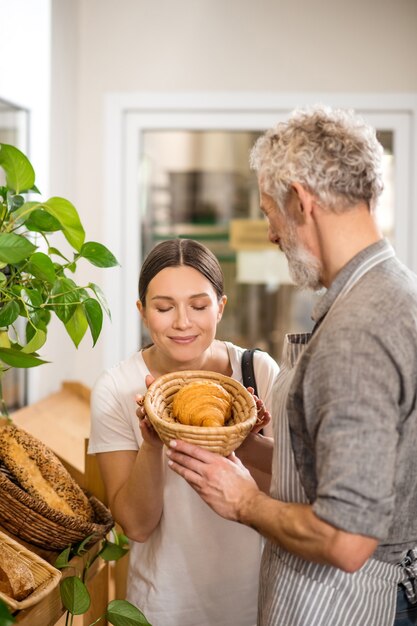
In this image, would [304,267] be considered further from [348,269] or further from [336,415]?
→ [336,415]

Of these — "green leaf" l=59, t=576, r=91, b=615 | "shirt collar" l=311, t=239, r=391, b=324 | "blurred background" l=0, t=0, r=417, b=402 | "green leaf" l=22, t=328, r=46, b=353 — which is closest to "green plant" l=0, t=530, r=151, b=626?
"green leaf" l=59, t=576, r=91, b=615

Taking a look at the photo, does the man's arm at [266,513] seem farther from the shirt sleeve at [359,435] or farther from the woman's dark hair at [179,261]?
the woman's dark hair at [179,261]

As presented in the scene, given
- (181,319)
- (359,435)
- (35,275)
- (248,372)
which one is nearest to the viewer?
(359,435)

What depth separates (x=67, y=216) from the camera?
1239mm

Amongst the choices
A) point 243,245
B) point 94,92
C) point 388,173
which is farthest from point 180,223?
point 388,173

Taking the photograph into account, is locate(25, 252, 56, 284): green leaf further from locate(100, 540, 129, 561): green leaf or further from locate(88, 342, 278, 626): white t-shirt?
locate(100, 540, 129, 561): green leaf

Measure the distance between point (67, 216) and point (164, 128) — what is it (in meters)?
2.27

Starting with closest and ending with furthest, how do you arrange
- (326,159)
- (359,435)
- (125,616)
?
1. (359,435)
2. (326,159)
3. (125,616)

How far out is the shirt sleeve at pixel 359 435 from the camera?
92cm

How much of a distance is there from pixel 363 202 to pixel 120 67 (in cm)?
255

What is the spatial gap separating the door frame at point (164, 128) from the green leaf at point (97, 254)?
2.01 m

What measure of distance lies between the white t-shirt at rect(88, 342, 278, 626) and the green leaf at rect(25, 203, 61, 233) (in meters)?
0.47

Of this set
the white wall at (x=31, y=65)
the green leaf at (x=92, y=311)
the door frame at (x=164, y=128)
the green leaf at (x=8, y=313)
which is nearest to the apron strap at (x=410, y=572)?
the green leaf at (x=92, y=311)

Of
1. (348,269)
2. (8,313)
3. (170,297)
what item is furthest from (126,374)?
(348,269)
